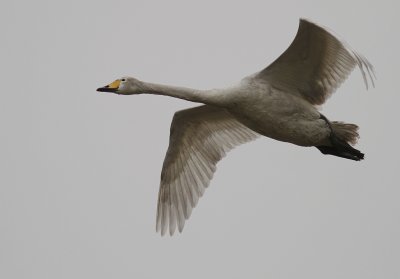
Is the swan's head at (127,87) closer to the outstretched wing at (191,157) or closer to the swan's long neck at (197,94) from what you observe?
the swan's long neck at (197,94)

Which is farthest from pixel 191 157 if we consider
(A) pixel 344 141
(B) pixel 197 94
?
(A) pixel 344 141

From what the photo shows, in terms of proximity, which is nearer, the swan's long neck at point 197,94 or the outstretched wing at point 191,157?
the swan's long neck at point 197,94

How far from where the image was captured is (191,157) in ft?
43.4

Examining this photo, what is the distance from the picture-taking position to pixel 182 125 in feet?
42.7

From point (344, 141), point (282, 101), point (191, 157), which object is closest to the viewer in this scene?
point (282, 101)

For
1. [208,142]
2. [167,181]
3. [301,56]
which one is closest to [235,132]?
[208,142]

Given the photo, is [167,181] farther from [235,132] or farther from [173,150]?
[235,132]

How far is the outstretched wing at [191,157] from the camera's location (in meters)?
13.0

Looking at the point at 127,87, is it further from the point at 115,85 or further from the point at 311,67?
the point at 311,67

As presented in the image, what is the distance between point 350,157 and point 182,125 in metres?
2.67

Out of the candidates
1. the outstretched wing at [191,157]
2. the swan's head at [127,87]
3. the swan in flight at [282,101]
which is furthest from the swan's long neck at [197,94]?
the outstretched wing at [191,157]

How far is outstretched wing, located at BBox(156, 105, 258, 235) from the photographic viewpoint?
42.7 feet

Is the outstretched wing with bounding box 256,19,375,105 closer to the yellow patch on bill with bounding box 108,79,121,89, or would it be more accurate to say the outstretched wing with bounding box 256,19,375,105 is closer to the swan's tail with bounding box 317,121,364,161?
the swan's tail with bounding box 317,121,364,161

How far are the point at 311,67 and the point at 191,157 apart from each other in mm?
2650
